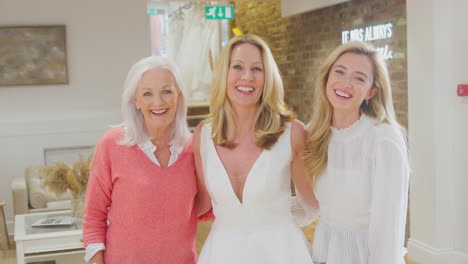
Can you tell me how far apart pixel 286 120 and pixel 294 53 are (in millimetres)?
5884

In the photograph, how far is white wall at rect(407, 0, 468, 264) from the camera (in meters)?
4.54

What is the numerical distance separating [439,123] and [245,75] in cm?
283

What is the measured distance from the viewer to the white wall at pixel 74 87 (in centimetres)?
644

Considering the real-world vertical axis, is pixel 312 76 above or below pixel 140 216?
above

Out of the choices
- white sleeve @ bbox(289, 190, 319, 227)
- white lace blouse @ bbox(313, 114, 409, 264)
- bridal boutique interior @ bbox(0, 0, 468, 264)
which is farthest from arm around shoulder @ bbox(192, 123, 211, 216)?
bridal boutique interior @ bbox(0, 0, 468, 264)

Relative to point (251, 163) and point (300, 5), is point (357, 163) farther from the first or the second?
point (300, 5)

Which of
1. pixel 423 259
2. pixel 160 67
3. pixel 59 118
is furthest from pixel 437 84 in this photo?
pixel 59 118

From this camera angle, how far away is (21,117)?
21.3 feet

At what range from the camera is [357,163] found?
2105 millimetres

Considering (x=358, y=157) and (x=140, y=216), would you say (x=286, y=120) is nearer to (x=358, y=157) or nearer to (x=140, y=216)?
(x=358, y=157)

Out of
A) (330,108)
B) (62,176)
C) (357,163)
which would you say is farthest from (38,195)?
(357,163)

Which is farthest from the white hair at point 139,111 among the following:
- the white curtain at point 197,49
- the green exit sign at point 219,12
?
the white curtain at point 197,49

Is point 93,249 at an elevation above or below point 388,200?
below

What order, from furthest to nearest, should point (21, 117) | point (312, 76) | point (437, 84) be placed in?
1. point (312, 76)
2. point (21, 117)
3. point (437, 84)
